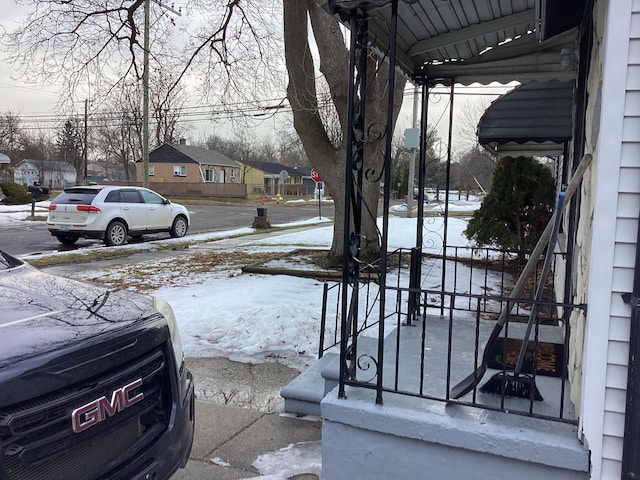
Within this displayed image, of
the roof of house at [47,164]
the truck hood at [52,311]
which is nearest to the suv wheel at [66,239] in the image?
the truck hood at [52,311]

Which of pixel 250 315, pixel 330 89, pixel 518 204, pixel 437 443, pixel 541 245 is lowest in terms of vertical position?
pixel 250 315

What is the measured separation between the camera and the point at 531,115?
15.6ft

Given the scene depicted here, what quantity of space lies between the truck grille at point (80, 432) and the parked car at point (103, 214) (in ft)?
37.5

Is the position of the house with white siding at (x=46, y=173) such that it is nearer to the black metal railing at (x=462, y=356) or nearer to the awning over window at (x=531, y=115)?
the awning over window at (x=531, y=115)

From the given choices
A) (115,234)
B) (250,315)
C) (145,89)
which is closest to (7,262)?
(250,315)

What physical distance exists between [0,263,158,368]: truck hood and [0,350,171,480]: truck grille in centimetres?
19

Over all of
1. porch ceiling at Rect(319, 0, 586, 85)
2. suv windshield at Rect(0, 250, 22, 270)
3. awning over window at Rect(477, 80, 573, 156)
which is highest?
porch ceiling at Rect(319, 0, 586, 85)

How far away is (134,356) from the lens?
2113 millimetres

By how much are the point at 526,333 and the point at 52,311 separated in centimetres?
229

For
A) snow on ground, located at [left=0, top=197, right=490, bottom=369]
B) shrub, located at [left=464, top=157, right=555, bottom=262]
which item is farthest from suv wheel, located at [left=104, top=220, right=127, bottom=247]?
shrub, located at [left=464, top=157, right=555, bottom=262]

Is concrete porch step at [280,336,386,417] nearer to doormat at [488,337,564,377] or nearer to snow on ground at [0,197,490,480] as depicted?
snow on ground at [0,197,490,480]

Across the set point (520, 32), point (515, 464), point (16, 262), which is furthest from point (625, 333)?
point (16, 262)

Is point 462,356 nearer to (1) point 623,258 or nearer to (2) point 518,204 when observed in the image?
(1) point 623,258

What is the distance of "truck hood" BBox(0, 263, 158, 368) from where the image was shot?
1.86 m
